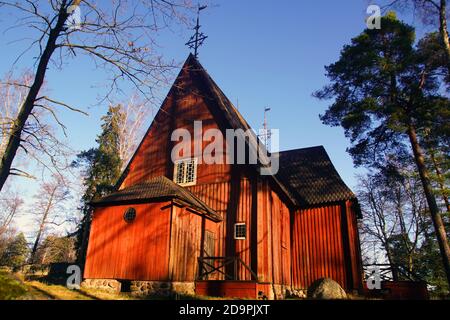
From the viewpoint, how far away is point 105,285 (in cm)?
1257

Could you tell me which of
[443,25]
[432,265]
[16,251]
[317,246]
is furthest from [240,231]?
[16,251]

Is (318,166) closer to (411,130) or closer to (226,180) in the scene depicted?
(411,130)

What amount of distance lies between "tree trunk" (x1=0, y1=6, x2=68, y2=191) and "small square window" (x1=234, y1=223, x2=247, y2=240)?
924 cm

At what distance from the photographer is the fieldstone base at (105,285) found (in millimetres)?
12441

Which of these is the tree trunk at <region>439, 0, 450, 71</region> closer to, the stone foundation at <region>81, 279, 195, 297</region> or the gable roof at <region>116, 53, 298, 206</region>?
the gable roof at <region>116, 53, 298, 206</region>

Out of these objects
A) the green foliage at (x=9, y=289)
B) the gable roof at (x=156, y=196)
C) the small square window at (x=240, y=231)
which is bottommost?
the green foliage at (x=9, y=289)

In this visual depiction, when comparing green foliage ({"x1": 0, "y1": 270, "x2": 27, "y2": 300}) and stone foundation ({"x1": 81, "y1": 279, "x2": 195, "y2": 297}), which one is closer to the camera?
green foliage ({"x1": 0, "y1": 270, "x2": 27, "y2": 300})

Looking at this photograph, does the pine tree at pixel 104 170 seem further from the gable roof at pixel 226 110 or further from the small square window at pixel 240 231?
the small square window at pixel 240 231

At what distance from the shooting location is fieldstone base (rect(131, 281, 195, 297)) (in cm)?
1127

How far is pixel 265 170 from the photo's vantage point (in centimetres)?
1426

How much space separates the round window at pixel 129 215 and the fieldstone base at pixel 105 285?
8.00 ft

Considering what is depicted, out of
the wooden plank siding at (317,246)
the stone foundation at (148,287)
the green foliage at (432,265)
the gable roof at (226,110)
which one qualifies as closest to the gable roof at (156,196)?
the stone foundation at (148,287)

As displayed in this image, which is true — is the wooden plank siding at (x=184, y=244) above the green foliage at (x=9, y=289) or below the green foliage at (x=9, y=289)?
above

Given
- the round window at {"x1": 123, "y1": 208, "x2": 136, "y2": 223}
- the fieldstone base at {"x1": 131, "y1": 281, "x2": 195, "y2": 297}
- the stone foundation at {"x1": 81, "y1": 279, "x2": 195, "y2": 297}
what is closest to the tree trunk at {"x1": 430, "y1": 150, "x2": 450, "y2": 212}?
the stone foundation at {"x1": 81, "y1": 279, "x2": 195, "y2": 297}
